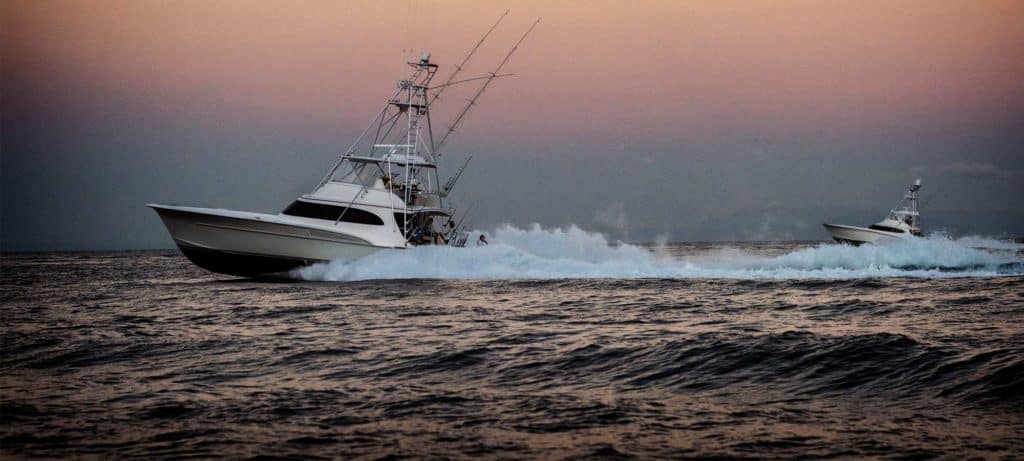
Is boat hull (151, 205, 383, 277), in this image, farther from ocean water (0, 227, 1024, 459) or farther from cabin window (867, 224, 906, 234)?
cabin window (867, 224, 906, 234)

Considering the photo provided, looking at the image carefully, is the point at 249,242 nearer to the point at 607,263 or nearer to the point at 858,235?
the point at 607,263

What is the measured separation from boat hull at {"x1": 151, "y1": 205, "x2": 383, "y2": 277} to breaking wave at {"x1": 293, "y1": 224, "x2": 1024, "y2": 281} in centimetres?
60

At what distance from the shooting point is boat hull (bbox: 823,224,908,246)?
66.6m

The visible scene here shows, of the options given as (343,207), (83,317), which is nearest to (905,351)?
(83,317)

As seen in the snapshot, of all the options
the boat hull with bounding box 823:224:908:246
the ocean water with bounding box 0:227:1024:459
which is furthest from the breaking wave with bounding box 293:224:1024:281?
the boat hull with bounding box 823:224:908:246

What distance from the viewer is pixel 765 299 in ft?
65.6

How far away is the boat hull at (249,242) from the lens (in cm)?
2666

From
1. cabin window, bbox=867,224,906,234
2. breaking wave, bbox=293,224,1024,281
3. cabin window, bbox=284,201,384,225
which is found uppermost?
cabin window, bbox=867,224,906,234

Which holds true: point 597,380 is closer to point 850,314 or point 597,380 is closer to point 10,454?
point 10,454

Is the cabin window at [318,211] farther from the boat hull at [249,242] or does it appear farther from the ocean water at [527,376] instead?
the ocean water at [527,376]

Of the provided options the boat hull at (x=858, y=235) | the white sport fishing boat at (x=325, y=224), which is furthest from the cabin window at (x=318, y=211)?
the boat hull at (x=858, y=235)

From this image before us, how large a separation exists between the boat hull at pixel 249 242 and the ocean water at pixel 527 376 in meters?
5.19

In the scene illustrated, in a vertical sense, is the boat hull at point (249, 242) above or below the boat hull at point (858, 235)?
below

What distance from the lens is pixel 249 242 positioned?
27.0 meters
